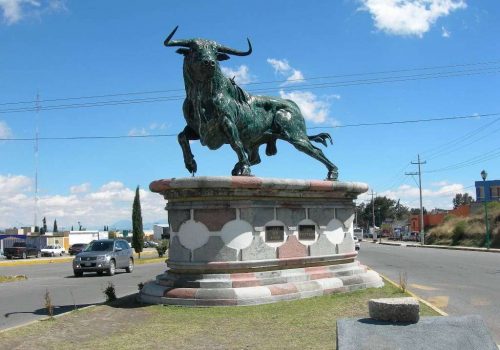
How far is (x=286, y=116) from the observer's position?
36.6 ft

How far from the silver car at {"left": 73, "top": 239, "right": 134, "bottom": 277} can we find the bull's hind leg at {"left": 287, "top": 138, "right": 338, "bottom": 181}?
582 inches

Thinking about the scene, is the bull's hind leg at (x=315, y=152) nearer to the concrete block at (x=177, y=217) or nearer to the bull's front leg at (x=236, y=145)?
the bull's front leg at (x=236, y=145)

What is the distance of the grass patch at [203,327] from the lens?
6.77m

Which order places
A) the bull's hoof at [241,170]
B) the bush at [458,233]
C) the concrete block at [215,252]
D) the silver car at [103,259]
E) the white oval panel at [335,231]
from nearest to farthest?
the concrete block at [215,252], the bull's hoof at [241,170], the white oval panel at [335,231], the silver car at [103,259], the bush at [458,233]

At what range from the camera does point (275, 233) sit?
9.97m

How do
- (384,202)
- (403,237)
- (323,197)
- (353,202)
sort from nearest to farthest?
(323,197)
(353,202)
(403,237)
(384,202)

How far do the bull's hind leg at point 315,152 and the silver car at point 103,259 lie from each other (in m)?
14.8

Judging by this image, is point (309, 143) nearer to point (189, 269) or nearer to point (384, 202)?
point (189, 269)

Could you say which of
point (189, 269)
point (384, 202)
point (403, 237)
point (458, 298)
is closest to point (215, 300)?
point (189, 269)

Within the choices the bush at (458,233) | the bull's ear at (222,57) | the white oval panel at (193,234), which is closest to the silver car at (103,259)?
the white oval panel at (193,234)

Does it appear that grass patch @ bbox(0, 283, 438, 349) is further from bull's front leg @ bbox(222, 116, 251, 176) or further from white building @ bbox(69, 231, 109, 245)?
white building @ bbox(69, 231, 109, 245)

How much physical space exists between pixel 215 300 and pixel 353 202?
13.1 feet

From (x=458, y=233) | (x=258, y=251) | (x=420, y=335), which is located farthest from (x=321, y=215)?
(x=458, y=233)

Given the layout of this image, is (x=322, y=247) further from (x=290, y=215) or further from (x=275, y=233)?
(x=275, y=233)
